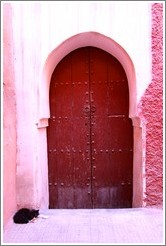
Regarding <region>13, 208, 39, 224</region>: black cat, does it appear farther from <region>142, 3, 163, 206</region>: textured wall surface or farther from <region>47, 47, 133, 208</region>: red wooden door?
<region>142, 3, 163, 206</region>: textured wall surface

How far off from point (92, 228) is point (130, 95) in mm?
1840

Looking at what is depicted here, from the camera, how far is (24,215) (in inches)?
151

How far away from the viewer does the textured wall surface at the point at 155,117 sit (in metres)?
4.07

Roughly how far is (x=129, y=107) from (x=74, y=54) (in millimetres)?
1073

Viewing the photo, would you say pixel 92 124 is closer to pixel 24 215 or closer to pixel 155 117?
pixel 155 117

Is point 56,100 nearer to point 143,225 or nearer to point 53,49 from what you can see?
point 53,49

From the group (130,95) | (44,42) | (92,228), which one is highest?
(44,42)

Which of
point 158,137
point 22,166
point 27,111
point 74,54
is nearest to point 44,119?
point 27,111

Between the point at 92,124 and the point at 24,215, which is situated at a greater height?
the point at 92,124

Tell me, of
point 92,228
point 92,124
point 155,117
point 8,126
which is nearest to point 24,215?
point 92,228

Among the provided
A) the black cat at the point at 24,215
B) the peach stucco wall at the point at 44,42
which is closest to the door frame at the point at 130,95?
the peach stucco wall at the point at 44,42

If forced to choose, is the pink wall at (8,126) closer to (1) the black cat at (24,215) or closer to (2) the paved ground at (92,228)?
(1) the black cat at (24,215)

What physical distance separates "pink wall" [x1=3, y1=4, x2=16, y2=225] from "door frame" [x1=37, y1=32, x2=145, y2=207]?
356 mm

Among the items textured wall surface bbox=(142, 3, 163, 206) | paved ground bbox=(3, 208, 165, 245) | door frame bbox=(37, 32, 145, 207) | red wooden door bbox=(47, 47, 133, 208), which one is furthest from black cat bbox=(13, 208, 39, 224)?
textured wall surface bbox=(142, 3, 163, 206)
